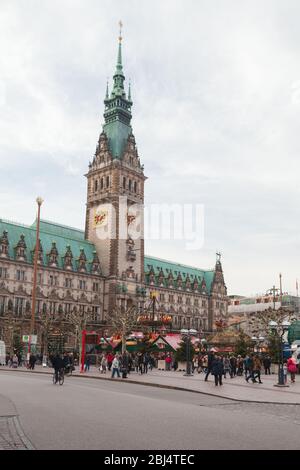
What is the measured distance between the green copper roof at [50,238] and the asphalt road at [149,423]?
7489cm

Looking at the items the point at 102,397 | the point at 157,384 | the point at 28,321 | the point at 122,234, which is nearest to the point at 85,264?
the point at 122,234

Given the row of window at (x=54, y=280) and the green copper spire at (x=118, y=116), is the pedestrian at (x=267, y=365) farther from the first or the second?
the green copper spire at (x=118, y=116)

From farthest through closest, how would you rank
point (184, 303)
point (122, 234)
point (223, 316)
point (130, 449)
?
point (223, 316), point (184, 303), point (122, 234), point (130, 449)

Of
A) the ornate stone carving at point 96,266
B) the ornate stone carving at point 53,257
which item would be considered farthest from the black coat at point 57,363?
the ornate stone carving at point 96,266

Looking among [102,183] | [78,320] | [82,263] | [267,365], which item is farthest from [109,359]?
[102,183]

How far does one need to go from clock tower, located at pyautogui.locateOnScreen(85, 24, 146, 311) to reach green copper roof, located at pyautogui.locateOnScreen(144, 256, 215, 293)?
17.6m

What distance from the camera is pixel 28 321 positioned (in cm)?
8925

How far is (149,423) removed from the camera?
15.2 meters

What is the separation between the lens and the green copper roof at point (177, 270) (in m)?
131

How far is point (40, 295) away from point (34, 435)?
83398 millimetres

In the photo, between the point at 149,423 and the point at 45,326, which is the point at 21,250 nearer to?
→ the point at 45,326

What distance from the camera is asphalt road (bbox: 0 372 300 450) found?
39.0ft
